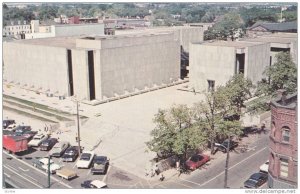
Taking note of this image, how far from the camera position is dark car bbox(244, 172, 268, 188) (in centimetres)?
3588

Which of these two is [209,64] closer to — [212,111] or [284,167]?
[212,111]

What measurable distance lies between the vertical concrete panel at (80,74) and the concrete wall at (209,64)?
18.8 meters

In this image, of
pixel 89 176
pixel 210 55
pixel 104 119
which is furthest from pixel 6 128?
pixel 210 55

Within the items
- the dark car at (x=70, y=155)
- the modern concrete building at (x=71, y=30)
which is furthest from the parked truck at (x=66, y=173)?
the modern concrete building at (x=71, y=30)

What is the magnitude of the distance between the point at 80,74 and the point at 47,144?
22.3m

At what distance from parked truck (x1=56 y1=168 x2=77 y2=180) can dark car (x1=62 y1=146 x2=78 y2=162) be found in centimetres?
358

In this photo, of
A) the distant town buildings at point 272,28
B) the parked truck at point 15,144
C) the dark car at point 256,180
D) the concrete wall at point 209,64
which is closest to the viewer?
the dark car at point 256,180

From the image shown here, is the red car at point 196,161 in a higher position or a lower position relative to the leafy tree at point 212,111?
lower

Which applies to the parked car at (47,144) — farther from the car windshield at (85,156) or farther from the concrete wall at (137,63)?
the concrete wall at (137,63)

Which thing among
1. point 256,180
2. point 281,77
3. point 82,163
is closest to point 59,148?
point 82,163

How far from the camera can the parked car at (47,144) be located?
4656 cm

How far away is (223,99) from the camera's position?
43781mm

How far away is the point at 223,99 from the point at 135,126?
14.0 metres

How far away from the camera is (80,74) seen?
221 ft
